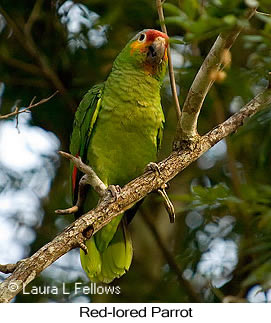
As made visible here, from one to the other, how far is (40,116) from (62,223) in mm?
780

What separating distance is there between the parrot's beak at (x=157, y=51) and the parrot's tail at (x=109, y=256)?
31.8 inches

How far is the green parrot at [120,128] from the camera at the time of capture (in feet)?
8.76

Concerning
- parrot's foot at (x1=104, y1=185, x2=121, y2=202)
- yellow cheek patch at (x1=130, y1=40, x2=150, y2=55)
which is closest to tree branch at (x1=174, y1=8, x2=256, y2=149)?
parrot's foot at (x1=104, y1=185, x2=121, y2=202)

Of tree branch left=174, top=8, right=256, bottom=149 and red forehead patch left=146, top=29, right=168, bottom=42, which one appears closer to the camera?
tree branch left=174, top=8, right=256, bottom=149

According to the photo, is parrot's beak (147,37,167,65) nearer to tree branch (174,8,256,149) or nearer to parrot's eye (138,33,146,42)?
parrot's eye (138,33,146,42)

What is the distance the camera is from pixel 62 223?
3830 mm

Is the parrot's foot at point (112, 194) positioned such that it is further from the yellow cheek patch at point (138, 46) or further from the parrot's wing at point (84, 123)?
the yellow cheek patch at point (138, 46)

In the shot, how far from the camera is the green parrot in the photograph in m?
2.67

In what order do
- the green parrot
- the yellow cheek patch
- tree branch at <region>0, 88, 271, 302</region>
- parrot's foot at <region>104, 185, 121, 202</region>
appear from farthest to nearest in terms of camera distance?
the yellow cheek patch, the green parrot, parrot's foot at <region>104, 185, 121, 202</region>, tree branch at <region>0, 88, 271, 302</region>

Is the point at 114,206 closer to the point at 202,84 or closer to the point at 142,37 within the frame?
the point at 202,84

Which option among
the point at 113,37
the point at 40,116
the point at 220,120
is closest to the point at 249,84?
the point at 220,120

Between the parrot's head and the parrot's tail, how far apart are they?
77cm

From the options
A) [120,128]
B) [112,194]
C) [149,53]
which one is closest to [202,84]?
[112,194]
